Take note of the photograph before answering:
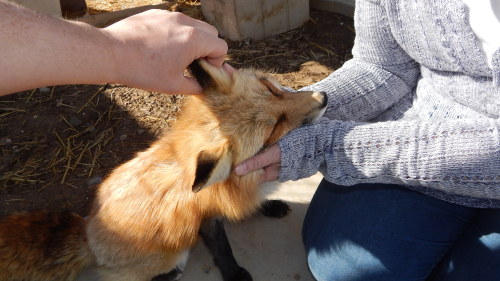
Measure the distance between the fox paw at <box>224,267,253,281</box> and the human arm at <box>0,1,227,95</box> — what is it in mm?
1063

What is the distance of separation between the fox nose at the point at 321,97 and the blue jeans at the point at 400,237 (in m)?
0.51

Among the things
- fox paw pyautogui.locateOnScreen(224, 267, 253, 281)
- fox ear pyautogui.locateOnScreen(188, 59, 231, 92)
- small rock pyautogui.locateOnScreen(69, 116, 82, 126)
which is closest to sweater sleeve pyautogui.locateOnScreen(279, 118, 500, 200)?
fox ear pyautogui.locateOnScreen(188, 59, 231, 92)

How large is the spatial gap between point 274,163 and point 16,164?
1.98 m

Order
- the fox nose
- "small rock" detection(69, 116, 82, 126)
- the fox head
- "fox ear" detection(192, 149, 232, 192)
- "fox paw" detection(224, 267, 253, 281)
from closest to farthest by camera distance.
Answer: "fox ear" detection(192, 149, 232, 192) → the fox head → the fox nose → "fox paw" detection(224, 267, 253, 281) → "small rock" detection(69, 116, 82, 126)

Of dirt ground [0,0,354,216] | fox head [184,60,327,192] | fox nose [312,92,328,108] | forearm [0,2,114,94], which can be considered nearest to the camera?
forearm [0,2,114,94]

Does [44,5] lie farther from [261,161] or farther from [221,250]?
[261,161]

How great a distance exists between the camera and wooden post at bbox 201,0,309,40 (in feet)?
12.0

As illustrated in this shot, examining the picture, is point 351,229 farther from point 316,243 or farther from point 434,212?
point 434,212

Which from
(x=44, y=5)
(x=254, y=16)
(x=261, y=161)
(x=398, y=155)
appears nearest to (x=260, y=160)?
(x=261, y=161)

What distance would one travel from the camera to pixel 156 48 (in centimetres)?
150

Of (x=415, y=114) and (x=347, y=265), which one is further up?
(x=415, y=114)

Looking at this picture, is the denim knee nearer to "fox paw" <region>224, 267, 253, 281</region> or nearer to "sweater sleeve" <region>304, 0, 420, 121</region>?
"fox paw" <region>224, 267, 253, 281</region>

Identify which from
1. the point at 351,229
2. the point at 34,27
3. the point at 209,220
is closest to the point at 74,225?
the point at 209,220

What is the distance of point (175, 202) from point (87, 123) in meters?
1.49
